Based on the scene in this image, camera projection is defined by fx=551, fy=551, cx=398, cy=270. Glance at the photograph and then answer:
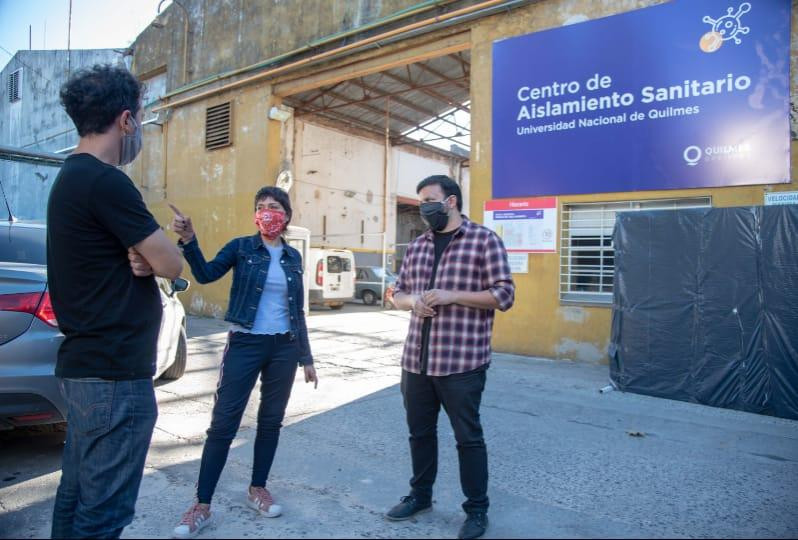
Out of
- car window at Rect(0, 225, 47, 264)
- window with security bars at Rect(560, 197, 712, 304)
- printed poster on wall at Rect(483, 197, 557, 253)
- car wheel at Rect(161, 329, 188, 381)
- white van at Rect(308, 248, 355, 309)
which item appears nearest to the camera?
car window at Rect(0, 225, 47, 264)

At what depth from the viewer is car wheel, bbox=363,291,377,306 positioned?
66.6 feet

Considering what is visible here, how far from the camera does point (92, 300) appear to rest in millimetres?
1987

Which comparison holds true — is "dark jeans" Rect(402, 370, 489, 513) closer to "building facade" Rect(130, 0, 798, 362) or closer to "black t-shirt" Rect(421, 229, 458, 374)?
"black t-shirt" Rect(421, 229, 458, 374)

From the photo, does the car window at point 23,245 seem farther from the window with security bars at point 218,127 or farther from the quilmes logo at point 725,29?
the window with security bars at point 218,127

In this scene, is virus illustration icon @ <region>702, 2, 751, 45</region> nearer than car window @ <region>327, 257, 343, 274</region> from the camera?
Yes

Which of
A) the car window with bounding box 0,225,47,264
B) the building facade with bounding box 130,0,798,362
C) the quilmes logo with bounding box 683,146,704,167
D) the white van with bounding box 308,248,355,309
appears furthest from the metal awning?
the car window with bounding box 0,225,47,264

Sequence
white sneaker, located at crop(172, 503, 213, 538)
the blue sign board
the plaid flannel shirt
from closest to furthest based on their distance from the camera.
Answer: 1. white sneaker, located at crop(172, 503, 213, 538)
2. the plaid flannel shirt
3. the blue sign board

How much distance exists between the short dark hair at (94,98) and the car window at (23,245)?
10.0ft

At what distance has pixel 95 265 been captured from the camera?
1985 mm

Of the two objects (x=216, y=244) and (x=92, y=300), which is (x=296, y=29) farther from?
(x=92, y=300)

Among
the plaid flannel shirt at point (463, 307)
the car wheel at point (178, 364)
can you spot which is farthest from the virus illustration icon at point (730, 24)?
the car wheel at point (178, 364)

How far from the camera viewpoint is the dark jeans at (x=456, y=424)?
2.85m

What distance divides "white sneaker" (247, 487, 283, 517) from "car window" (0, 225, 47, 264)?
2845 mm

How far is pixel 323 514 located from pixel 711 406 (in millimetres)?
4546
